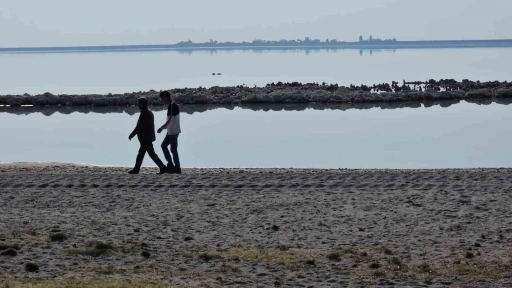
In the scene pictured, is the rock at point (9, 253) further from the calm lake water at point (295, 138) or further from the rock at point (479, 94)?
the rock at point (479, 94)

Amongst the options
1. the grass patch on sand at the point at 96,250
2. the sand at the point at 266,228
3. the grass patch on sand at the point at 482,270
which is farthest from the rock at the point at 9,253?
the grass patch on sand at the point at 482,270

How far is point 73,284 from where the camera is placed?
8641mm

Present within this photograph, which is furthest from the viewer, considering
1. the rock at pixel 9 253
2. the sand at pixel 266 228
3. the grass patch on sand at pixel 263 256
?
the rock at pixel 9 253

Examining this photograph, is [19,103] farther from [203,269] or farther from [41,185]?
[203,269]

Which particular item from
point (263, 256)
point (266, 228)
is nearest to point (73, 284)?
point (263, 256)

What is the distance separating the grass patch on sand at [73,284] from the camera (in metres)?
8.55

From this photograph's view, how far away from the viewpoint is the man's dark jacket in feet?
57.9

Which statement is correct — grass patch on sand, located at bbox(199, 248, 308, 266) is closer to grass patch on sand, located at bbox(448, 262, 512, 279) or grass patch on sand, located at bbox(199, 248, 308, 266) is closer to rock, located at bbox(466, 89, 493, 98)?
grass patch on sand, located at bbox(448, 262, 512, 279)

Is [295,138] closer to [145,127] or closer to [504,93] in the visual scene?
[145,127]

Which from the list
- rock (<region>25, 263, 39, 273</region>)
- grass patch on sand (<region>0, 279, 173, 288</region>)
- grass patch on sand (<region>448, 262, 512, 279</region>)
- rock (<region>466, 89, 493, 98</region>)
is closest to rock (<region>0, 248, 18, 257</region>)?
rock (<region>25, 263, 39, 273</region>)

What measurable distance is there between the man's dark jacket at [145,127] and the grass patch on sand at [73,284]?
891 cm

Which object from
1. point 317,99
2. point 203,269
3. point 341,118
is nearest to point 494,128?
point 341,118

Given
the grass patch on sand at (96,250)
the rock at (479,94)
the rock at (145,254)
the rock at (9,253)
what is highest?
the rock at (479,94)

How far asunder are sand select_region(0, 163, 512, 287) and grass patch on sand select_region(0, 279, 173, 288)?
30 cm
